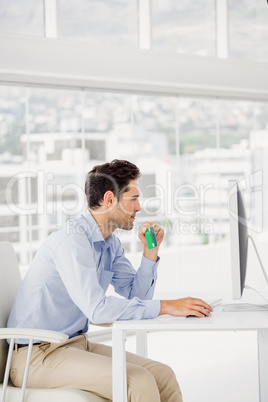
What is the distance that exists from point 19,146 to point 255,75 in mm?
2385

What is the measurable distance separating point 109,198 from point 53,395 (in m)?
0.77

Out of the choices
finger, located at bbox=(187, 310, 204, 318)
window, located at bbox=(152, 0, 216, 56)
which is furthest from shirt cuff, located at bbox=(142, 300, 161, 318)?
window, located at bbox=(152, 0, 216, 56)

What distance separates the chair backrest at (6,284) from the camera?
90.8 inches

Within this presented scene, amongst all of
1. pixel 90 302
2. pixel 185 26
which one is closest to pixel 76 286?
pixel 90 302

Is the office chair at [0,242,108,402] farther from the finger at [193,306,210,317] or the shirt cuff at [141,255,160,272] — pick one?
the shirt cuff at [141,255,160,272]

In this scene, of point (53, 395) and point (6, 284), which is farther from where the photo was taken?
point (6, 284)

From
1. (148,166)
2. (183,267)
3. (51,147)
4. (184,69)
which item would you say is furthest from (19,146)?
(183,267)

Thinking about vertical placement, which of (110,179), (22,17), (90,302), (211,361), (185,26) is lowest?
(211,361)

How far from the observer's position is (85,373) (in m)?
2.09

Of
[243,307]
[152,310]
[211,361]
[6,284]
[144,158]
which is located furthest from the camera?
[144,158]

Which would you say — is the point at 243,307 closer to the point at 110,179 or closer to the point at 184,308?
the point at 184,308

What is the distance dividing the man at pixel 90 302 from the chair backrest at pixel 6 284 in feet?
0.21

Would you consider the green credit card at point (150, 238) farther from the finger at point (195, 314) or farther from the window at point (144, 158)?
the window at point (144, 158)

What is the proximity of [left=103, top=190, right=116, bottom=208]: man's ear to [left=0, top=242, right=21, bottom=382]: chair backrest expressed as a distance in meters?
0.51
